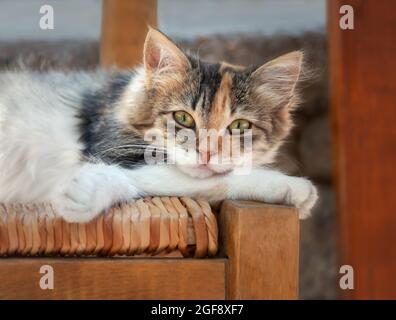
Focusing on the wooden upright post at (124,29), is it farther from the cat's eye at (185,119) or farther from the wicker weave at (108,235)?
the wicker weave at (108,235)

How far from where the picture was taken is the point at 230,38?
1693 millimetres

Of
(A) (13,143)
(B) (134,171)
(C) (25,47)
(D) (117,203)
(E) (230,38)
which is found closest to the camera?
(D) (117,203)

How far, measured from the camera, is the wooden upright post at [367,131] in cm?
89

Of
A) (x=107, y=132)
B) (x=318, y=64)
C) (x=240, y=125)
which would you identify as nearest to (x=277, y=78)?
(x=240, y=125)

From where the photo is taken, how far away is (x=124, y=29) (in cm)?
154

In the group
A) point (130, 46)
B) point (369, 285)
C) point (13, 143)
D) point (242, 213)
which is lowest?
point (369, 285)

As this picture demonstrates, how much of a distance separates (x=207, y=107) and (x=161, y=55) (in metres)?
0.13

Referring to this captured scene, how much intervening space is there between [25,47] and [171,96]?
653 millimetres

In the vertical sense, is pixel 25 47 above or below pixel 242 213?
above

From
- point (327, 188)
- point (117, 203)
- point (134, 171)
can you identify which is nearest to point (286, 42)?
point (327, 188)

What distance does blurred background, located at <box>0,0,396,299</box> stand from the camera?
2.99 ft

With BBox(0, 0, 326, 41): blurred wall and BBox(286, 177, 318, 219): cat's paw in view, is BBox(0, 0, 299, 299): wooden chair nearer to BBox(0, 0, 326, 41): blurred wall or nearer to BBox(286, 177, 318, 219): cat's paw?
BBox(286, 177, 318, 219): cat's paw
